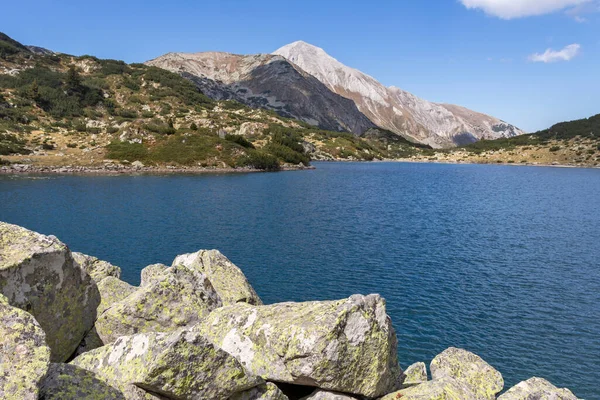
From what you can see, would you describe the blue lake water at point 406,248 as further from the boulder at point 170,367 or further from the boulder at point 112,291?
the boulder at point 170,367

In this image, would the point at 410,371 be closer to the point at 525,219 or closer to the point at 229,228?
the point at 229,228

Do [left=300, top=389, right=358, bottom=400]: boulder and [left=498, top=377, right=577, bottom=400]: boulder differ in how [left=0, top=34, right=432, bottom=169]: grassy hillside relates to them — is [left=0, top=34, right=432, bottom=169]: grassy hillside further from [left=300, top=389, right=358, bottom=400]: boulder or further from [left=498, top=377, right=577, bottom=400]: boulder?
[left=300, top=389, right=358, bottom=400]: boulder

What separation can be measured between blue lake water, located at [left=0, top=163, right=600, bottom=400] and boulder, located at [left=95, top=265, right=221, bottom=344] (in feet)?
50.4

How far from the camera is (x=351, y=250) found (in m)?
45.4

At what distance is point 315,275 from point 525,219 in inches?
1871

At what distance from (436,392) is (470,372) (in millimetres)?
8552

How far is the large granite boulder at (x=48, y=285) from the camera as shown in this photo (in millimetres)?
9531

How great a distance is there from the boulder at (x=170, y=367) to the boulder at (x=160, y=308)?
8.13ft

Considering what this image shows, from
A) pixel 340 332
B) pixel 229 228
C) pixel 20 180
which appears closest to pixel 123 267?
pixel 229 228

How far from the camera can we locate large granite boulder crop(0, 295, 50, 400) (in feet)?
20.4

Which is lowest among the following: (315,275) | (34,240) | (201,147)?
(315,275)

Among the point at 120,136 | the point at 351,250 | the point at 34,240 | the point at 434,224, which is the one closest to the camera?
the point at 34,240

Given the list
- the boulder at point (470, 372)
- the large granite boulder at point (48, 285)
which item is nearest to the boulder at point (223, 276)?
the large granite boulder at point (48, 285)

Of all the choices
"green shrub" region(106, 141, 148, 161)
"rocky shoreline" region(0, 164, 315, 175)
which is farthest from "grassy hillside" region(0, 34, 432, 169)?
"rocky shoreline" region(0, 164, 315, 175)
